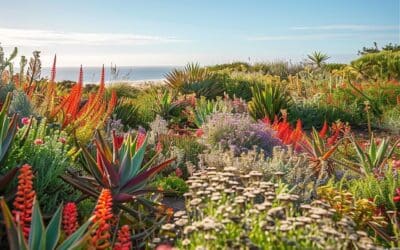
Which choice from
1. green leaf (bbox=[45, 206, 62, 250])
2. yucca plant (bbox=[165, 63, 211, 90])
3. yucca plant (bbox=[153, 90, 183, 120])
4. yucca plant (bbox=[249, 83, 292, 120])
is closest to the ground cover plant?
green leaf (bbox=[45, 206, 62, 250])

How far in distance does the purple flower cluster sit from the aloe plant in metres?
4.60

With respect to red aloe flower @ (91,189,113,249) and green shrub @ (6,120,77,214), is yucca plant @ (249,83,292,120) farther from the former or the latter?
red aloe flower @ (91,189,113,249)

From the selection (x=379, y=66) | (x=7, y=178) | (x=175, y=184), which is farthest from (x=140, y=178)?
(x=379, y=66)

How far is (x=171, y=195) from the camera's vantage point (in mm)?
6227

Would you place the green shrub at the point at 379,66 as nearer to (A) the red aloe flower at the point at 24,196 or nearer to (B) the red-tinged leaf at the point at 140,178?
(B) the red-tinged leaf at the point at 140,178

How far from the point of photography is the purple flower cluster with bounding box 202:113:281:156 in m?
7.97

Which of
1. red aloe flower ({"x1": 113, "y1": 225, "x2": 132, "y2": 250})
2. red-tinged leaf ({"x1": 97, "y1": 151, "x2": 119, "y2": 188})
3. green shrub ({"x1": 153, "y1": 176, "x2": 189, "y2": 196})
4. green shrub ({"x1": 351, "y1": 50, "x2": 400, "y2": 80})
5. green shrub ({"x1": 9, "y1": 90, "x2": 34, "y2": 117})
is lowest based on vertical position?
green shrub ({"x1": 153, "y1": 176, "x2": 189, "y2": 196})

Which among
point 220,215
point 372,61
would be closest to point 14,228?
point 220,215

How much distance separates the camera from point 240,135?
316 inches

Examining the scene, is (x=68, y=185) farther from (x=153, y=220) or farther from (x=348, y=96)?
(x=348, y=96)

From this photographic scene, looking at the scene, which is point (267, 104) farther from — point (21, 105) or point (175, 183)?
point (21, 105)

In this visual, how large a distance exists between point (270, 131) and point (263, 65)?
2094 cm

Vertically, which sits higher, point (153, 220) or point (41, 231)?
point (41, 231)

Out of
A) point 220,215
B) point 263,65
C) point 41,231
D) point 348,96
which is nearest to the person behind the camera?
point 41,231
